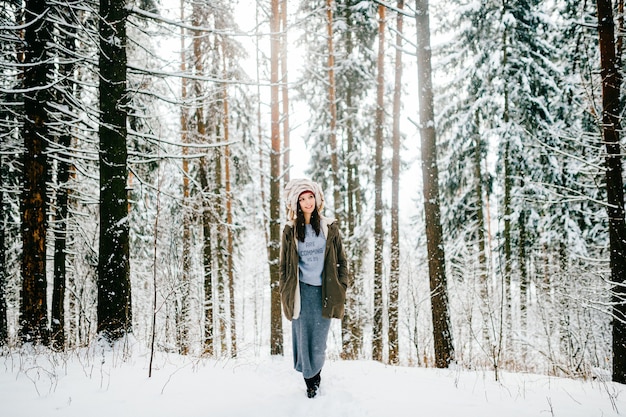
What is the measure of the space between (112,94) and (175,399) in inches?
165

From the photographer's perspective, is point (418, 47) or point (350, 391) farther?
point (418, 47)

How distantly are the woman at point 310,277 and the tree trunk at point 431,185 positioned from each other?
2.94 metres

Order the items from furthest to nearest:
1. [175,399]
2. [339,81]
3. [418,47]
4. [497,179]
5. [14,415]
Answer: [497,179] → [339,81] → [418,47] → [175,399] → [14,415]

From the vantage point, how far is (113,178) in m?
4.85

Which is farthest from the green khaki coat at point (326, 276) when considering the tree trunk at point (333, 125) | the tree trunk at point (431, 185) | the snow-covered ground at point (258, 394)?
the tree trunk at point (333, 125)

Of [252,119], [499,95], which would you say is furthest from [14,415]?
[499,95]

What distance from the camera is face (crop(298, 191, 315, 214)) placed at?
11.4ft

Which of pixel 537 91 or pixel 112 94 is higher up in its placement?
pixel 537 91

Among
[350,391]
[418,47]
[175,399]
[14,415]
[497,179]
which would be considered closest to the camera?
[14,415]

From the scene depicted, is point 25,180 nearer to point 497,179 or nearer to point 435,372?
point 435,372

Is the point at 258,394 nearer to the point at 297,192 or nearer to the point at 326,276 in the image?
the point at 326,276

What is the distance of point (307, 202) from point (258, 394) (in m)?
1.93

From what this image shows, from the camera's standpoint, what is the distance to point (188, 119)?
36.5 ft

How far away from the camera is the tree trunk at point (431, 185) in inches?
222
